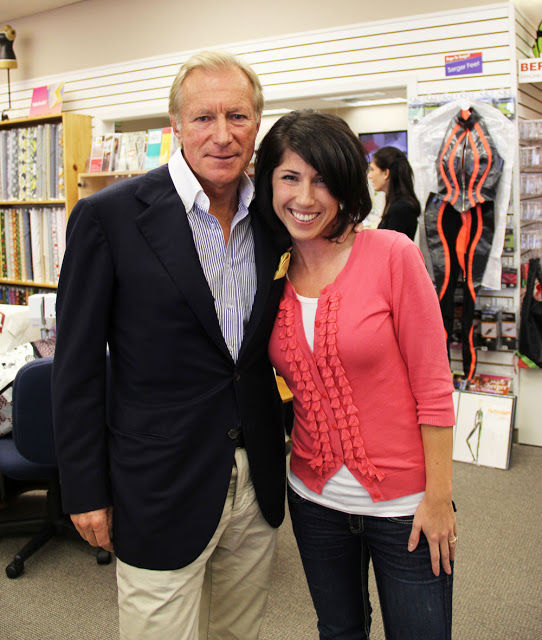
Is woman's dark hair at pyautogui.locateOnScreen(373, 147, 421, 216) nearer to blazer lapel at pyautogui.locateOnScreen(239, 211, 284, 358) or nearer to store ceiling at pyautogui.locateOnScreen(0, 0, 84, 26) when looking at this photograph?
blazer lapel at pyautogui.locateOnScreen(239, 211, 284, 358)

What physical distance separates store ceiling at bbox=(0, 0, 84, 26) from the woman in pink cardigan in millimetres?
5488

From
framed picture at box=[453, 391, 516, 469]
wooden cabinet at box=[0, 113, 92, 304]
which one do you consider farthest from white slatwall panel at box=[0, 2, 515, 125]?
framed picture at box=[453, 391, 516, 469]

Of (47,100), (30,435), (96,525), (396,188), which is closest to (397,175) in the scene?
(396,188)

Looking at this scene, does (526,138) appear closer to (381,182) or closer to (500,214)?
(500,214)

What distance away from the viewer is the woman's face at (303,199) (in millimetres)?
1387

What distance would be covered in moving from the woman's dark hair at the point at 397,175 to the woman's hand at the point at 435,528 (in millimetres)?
2927

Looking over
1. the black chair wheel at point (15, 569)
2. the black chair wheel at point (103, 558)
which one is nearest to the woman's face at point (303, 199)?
the black chair wheel at point (103, 558)

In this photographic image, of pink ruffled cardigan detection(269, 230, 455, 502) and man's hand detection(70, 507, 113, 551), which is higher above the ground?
pink ruffled cardigan detection(269, 230, 455, 502)

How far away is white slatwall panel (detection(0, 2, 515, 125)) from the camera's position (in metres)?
4.01

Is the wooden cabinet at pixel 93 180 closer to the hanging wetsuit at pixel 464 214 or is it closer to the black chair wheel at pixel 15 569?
the hanging wetsuit at pixel 464 214

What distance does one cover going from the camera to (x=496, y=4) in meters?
3.94

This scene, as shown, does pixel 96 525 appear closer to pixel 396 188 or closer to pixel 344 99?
pixel 396 188

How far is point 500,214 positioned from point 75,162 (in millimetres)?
3646

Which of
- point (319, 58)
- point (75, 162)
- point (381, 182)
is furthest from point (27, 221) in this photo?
point (381, 182)
